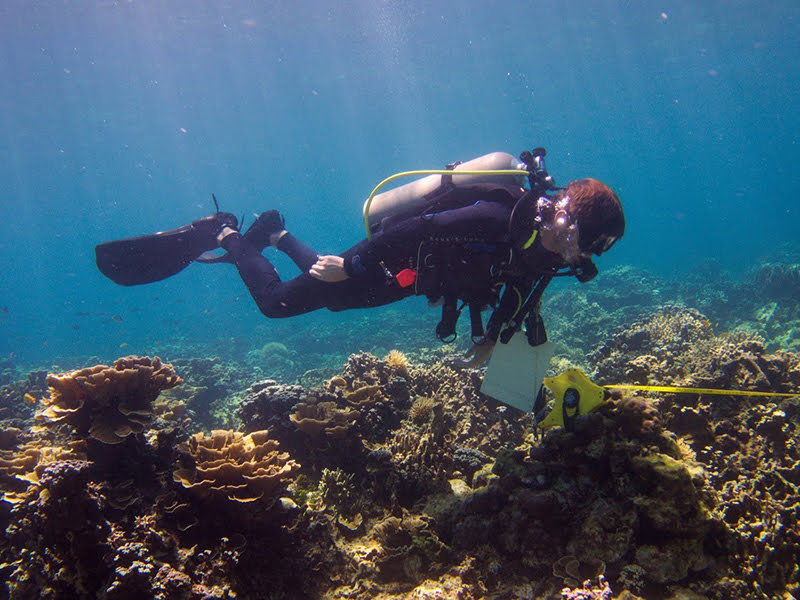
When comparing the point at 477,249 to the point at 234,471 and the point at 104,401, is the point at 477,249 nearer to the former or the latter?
the point at 234,471

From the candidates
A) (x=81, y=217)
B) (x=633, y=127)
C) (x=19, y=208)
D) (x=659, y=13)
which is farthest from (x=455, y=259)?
(x=81, y=217)

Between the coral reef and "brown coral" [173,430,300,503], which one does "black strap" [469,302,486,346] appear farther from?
"brown coral" [173,430,300,503]

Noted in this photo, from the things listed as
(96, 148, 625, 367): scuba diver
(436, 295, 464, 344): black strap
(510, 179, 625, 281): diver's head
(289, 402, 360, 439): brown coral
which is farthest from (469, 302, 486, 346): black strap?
(289, 402, 360, 439): brown coral

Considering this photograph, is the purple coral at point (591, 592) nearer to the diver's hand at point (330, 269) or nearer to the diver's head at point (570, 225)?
the diver's head at point (570, 225)

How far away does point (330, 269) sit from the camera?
451cm

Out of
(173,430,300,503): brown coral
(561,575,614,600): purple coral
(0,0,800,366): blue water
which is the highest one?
(0,0,800,366): blue water

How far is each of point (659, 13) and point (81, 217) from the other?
13018 cm

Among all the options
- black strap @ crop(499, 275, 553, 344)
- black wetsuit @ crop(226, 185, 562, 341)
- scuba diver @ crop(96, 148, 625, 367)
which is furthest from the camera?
black strap @ crop(499, 275, 553, 344)

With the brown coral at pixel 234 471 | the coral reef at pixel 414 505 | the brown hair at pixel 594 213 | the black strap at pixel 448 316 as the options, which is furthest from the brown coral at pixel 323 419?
the brown hair at pixel 594 213

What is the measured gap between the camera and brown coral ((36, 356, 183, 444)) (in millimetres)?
3625

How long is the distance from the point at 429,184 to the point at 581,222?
223cm

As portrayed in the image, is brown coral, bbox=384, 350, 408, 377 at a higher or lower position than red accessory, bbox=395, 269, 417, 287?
lower

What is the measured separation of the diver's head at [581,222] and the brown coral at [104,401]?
14.7ft

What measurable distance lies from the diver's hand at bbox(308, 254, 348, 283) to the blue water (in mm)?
13462
